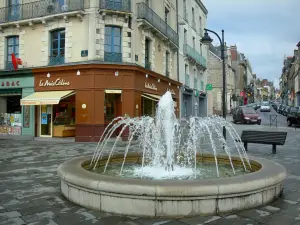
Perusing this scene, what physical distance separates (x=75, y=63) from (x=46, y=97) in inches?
98.3

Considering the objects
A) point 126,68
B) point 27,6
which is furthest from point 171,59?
point 27,6

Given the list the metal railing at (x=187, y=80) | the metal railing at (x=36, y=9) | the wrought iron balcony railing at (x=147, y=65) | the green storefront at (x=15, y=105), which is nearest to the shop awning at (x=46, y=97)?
the green storefront at (x=15, y=105)

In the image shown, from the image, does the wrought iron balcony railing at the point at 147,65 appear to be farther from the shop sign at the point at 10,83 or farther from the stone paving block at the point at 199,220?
the stone paving block at the point at 199,220

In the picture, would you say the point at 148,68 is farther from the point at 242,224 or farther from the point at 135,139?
the point at 242,224

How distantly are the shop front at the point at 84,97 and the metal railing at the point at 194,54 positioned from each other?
9.75 m

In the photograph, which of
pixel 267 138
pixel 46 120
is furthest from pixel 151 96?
pixel 267 138

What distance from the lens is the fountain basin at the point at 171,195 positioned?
412 cm

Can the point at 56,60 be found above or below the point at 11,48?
below

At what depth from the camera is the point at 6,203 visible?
198 inches

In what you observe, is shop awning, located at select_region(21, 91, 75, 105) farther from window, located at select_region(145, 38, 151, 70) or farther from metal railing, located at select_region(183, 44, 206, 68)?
metal railing, located at select_region(183, 44, 206, 68)

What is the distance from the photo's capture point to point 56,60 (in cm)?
1736

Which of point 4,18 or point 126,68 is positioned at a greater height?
point 4,18

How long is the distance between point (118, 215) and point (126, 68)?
12897 mm

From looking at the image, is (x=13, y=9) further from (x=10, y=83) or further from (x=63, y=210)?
(x=63, y=210)
